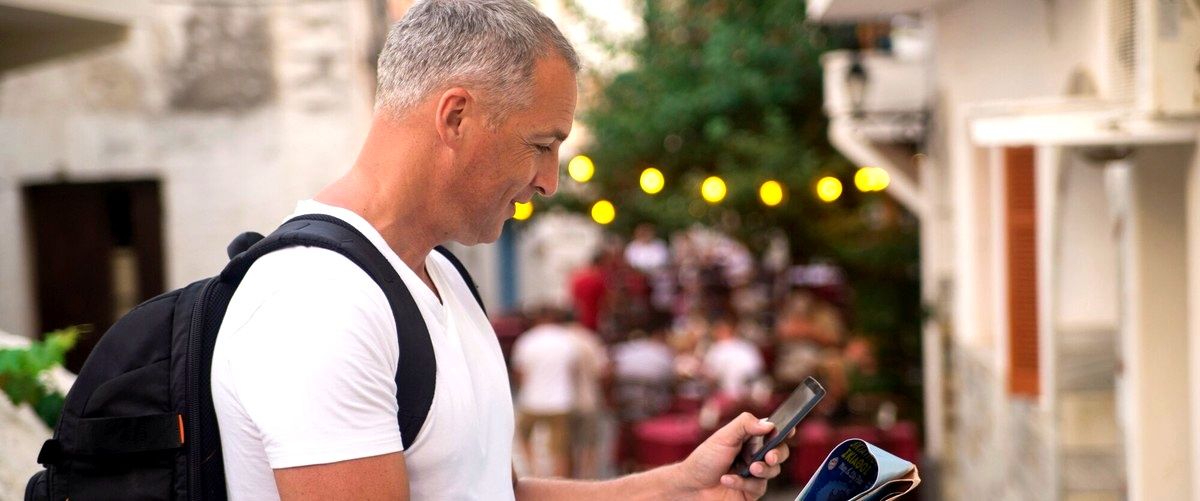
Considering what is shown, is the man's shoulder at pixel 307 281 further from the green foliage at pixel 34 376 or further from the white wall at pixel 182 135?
the white wall at pixel 182 135

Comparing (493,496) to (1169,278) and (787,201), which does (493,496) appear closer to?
(1169,278)

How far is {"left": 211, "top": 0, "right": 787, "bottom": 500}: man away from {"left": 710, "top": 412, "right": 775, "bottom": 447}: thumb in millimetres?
410

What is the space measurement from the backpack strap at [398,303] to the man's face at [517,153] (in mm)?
190

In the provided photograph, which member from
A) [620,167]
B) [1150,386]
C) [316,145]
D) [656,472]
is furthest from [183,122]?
[656,472]

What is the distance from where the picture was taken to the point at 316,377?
1.61m

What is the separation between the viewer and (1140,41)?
12.4 feet

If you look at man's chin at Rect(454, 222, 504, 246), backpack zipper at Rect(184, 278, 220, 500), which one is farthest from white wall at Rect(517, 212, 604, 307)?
backpack zipper at Rect(184, 278, 220, 500)

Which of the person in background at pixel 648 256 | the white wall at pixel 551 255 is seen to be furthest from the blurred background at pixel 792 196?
the white wall at pixel 551 255

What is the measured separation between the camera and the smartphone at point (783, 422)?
6.88ft

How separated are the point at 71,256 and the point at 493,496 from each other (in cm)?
809

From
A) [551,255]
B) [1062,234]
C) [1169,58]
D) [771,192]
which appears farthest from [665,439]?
[551,255]

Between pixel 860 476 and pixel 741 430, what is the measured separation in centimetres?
22

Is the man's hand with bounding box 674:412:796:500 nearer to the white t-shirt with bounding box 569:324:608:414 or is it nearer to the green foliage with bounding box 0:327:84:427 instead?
the green foliage with bounding box 0:327:84:427

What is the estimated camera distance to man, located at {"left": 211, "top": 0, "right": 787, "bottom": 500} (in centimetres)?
163
